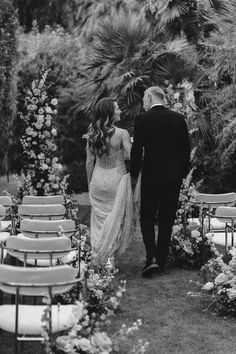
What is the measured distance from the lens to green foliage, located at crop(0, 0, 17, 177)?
10220 millimetres

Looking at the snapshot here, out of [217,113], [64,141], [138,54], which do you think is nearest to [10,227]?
[217,113]

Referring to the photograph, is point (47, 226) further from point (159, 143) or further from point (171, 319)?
point (159, 143)

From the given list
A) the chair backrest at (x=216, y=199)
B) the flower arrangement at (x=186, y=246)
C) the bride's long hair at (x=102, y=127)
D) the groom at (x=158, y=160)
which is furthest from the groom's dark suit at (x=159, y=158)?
the flower arrangement at (x=186, y=246)

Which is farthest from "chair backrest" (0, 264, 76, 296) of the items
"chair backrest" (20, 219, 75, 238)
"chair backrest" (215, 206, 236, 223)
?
"chair backrest" (215, 206, 236, 223)

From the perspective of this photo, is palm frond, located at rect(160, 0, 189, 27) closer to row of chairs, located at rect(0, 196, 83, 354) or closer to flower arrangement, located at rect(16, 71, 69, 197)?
flower arrangement, located at rect(16, 71, 69, 197)

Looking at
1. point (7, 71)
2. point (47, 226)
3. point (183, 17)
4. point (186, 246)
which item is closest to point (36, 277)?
point (47, 226)

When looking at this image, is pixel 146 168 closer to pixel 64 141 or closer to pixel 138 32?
pixel 138 32

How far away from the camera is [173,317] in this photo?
5914mm

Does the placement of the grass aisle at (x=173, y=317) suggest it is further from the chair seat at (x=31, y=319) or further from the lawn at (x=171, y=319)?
the chair seat at (x=31, y=319)

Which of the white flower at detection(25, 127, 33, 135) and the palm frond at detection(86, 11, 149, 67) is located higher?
the palm frond at detection(86, 11, 149, 67)

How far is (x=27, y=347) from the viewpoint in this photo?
5.23 metres

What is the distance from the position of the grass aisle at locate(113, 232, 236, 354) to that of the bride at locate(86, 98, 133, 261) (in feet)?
1.28

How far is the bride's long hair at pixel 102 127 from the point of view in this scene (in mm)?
7016

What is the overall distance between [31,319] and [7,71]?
6579mm
